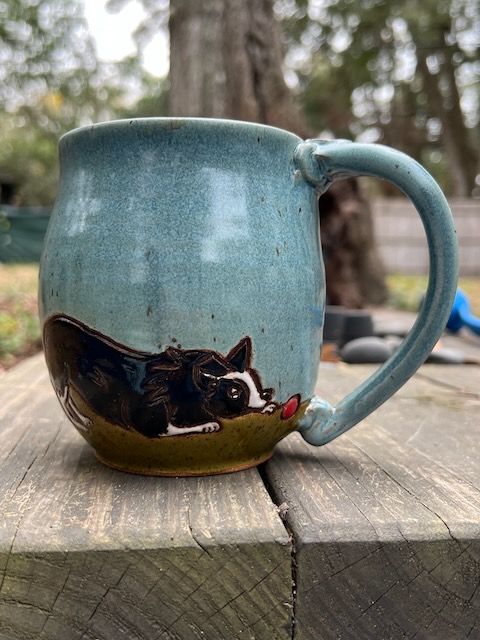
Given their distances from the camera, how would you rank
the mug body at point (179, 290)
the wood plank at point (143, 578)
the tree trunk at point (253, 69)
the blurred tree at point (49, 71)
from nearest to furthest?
the wood plank at point (143, 578) → the mug body at point (179, 290) → the tree trunk at point (253, 69) → the blurred tree at point (49, 71)

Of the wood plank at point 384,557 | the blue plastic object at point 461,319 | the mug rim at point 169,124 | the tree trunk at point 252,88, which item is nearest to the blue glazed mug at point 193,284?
the mug rim at point 169,124

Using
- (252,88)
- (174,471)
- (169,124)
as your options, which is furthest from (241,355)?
(252,88)

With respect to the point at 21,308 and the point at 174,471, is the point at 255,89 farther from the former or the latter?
the point at 174,471

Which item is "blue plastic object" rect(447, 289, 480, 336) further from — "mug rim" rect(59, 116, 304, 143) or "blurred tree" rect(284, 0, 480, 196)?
"blurred tree" rect(284, 0, 480, 196)

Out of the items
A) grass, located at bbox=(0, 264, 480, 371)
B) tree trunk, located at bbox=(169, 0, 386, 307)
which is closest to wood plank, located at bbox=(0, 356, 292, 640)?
grass, located at bbox=(0, 264, 480, 371)

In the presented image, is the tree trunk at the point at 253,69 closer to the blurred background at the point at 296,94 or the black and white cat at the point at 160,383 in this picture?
the blurred background at the point at 296,94

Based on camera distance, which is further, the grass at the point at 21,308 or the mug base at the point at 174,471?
the grass at the point at 21,308

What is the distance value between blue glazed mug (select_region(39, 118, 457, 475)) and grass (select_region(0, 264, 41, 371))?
1726 mm

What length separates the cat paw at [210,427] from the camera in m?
0.74

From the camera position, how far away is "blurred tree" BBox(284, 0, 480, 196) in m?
7.81

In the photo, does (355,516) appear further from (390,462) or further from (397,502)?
(390,462)

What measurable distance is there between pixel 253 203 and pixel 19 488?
423 millimetres

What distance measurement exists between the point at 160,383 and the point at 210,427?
0.08 metres

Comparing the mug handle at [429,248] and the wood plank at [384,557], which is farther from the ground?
the mug handle at [429,248]
